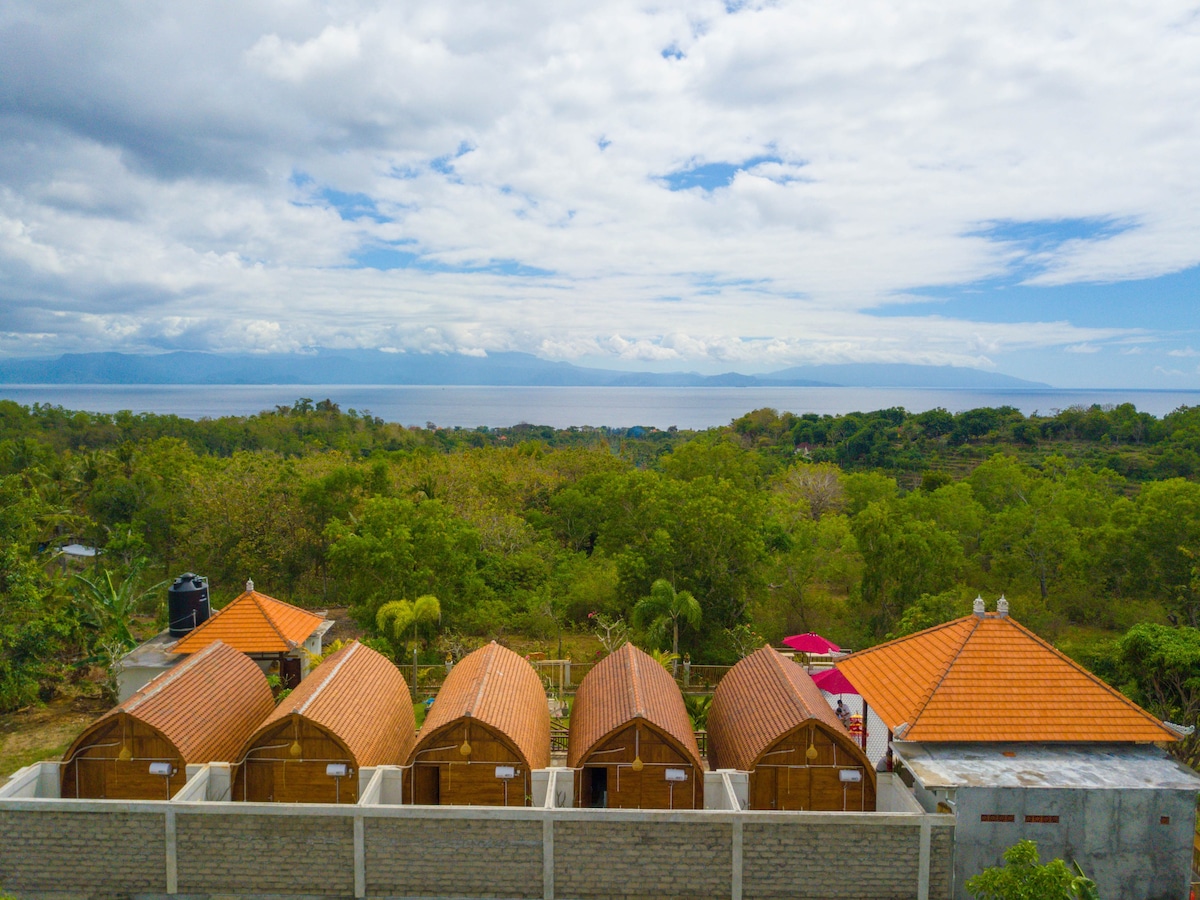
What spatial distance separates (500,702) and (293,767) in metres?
3.95

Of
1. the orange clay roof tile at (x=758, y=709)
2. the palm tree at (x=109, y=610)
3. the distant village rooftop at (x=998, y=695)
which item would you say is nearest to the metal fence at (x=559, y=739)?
the orange clay roof tile at (x=758, y=709)

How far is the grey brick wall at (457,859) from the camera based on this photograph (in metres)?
12.8

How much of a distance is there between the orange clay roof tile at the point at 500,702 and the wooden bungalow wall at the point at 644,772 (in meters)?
1.46

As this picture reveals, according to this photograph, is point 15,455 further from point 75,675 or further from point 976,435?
point 976,435

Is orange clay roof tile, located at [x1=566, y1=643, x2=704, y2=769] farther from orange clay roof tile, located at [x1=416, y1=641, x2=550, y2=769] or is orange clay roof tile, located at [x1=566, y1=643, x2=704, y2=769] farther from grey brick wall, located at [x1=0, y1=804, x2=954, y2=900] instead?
grey brick wall, located at [x1=0, y1=804, x2=954, y2=900]

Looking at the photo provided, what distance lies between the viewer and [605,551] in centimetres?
3366

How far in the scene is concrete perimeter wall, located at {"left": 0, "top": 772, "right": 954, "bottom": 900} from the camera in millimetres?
12711

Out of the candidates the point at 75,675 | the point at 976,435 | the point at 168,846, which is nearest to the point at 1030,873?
the point at 168,846

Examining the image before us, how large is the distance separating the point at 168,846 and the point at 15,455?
4409 centimetres

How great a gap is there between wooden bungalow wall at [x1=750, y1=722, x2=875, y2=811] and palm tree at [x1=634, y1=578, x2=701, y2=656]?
10660 millimetres

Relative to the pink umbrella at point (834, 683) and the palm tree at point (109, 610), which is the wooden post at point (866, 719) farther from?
the palm tree at point (109, 610)

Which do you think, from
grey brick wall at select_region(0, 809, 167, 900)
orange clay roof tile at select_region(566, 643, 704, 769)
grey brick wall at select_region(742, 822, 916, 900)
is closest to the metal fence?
orange clay roof tile at select_region(566, 643, 704, 769)

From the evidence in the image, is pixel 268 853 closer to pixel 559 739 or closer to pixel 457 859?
pixel 457 859

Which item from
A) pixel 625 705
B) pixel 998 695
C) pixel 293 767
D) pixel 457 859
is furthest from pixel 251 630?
pixel 998 695
